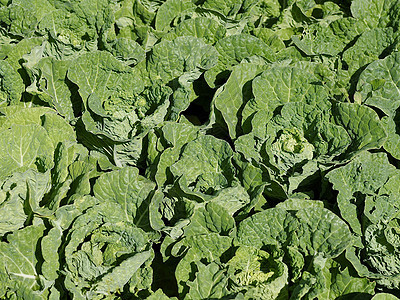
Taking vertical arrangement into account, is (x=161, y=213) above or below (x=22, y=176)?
below

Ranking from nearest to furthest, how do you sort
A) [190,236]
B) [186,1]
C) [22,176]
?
[190,236]
[22,176]
[186,1]

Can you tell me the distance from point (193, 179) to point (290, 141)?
0.65 metres

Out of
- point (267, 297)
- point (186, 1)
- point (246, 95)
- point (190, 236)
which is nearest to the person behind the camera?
point (267, 297)

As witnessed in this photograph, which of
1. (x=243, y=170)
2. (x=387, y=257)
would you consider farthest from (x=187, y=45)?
(x=387, y=257)

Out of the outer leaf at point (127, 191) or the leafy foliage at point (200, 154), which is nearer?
the leafy foliage at point (200, 154)

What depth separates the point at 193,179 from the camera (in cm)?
302

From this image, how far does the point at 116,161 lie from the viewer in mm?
3404

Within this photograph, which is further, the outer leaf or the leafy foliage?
the outer leaf

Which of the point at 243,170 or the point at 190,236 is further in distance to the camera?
the point at 243,170

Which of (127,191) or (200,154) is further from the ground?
(200,154)

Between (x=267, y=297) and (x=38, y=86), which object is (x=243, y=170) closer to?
(x=267, y=297)

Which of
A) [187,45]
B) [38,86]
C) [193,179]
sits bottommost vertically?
[193,179]

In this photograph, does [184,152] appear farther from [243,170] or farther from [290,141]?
[290,141]

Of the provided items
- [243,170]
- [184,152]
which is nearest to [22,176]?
[184,152]
